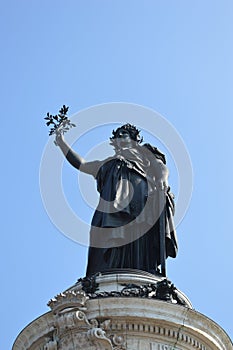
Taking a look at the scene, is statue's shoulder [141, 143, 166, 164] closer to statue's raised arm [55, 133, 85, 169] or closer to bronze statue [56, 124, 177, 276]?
bronze statue [56, 124, 177, 276]

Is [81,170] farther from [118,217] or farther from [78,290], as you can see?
[78,290]

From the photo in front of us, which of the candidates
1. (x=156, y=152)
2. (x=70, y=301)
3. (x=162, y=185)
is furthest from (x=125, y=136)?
(x=70, y=301)

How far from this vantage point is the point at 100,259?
21.0m

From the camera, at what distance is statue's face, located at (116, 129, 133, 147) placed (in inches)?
896

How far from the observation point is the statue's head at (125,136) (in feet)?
74.8

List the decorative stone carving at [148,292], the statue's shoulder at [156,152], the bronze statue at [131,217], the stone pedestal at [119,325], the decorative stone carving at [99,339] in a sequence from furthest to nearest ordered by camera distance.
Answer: the statue's shoulder at [156,152]
the bronze statue at [131,217]
the decorative stone carving at [148,292]
the stone pedestal at [119,325]
the decorative stone carving at [99,339]

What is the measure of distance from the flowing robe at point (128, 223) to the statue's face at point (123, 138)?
767 mm

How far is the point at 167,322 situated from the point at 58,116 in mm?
6286

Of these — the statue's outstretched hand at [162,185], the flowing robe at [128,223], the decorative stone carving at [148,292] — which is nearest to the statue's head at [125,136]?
the flowing robe at [128,223]

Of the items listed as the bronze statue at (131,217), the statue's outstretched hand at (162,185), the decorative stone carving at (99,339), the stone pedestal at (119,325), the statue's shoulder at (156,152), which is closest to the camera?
the decorative stone carving at (99,339)

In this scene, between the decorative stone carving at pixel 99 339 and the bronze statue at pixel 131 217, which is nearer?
the decorative stone carving at pixel 99 339

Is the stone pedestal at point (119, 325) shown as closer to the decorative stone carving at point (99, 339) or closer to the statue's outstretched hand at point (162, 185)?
the decorative stone carving at point (99, 339)

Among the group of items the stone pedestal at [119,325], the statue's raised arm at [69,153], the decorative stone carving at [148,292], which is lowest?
the stone pedestal at [119,325]

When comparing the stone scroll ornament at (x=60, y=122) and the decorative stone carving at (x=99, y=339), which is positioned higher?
the stone scroll ornament at (x=60, y=122)
